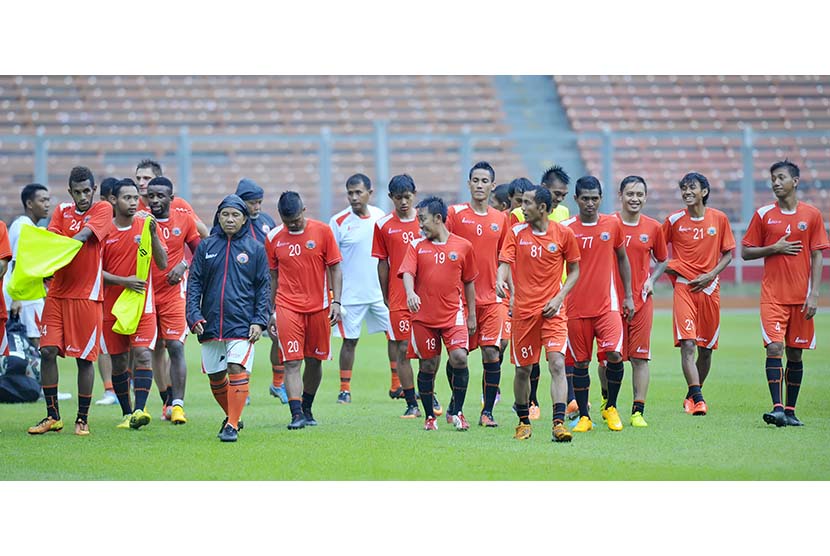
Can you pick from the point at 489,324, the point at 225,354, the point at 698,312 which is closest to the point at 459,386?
the point at 489,324

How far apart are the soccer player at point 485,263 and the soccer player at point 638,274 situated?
3.18 feet

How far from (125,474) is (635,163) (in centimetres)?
2160

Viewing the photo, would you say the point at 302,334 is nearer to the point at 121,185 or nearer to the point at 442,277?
the point at 442,277

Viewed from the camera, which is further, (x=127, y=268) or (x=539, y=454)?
(x=127, y=268)

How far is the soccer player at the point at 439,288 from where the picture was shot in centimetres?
939

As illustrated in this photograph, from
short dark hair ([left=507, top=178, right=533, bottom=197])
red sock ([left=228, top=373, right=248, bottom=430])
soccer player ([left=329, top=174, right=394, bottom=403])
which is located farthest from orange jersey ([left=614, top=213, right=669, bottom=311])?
red sock ([left=228, top=373, right=248, bottom=430])

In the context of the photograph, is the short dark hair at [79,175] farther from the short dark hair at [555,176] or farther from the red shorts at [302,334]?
the short dark hair at [555,176]

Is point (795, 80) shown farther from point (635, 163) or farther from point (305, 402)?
point (305, 402)

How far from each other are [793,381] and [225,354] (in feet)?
15.1

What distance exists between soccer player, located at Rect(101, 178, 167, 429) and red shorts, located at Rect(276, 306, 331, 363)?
1111 mm

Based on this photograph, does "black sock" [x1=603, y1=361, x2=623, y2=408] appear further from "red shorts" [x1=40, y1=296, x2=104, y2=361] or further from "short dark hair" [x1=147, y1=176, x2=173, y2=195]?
"red shorts" [x1=40, y1=296, x2=104, y2=361]

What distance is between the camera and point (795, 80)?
1120 inches

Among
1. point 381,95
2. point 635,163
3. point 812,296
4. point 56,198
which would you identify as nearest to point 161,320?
point 812,296

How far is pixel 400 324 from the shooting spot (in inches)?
423
